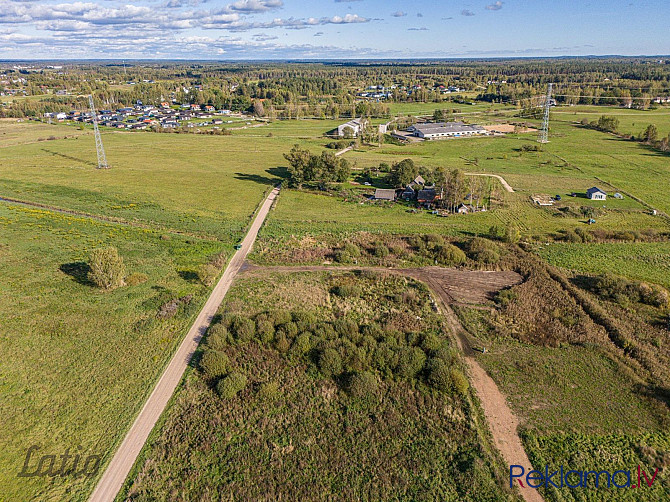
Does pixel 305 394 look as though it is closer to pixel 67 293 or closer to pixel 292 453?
pixel 292 453

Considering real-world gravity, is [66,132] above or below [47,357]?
above

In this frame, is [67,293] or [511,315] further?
[67,293]

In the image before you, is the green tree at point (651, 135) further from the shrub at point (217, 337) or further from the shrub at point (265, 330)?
the shrub at point (217, 337)

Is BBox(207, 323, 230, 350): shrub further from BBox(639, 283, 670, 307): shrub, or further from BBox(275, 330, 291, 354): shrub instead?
BBox(639, 283, 670, 307): shrub

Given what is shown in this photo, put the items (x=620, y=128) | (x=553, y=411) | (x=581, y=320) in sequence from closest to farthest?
(x=553, y=411) → (x=581, y=320) → (x=620, y=128)

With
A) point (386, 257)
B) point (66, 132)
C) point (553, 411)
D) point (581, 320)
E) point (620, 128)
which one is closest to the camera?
point (553, 411)

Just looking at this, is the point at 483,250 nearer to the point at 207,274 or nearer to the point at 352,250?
the point at 352,250

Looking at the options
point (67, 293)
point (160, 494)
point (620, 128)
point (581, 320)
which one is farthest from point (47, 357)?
point (620, 128)
